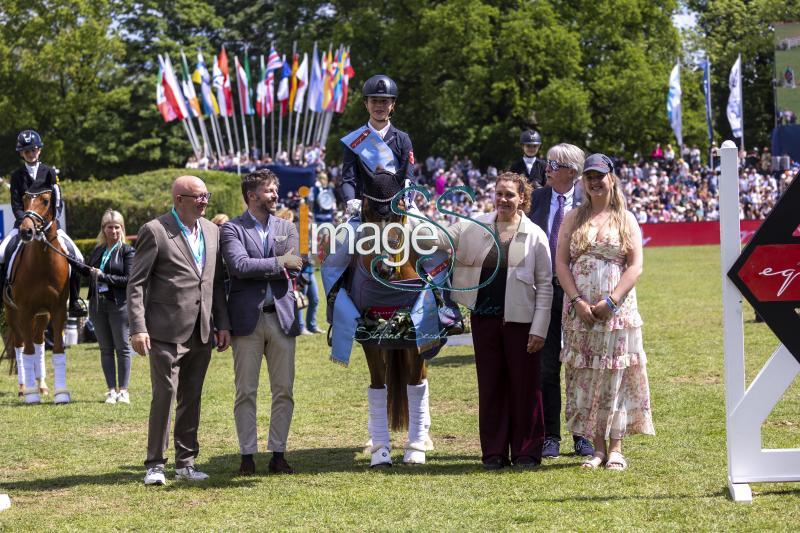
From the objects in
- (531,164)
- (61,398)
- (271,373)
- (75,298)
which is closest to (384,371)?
(271,373)

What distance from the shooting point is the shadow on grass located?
13.8 meters

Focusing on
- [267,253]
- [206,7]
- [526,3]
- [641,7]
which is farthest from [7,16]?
[267,253]

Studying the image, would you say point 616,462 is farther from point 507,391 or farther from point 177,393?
point 177,393

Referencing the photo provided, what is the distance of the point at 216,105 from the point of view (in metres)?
48.1

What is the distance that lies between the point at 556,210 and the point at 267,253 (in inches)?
88.7

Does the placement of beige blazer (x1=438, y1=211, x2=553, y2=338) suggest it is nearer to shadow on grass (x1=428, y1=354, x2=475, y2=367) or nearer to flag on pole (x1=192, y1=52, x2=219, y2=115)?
shadow on grass (x1=428, y1=354, x2=475, y2=367)

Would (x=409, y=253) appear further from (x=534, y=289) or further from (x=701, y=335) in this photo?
(x=701, y=335)

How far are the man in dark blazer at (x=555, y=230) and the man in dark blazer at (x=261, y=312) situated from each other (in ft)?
6.25

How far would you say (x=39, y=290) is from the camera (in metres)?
12.5

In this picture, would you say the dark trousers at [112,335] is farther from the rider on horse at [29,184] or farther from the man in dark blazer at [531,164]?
the man in dark blazer at [531,164]

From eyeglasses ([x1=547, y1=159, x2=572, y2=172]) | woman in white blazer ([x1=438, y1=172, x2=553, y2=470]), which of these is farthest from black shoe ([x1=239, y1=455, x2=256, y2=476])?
eyeglasses ([x1=547, y1=159, x2=572, y2=172])

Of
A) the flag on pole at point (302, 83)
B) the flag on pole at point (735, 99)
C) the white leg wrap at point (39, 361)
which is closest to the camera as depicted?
the white leg wrap at point (39, 361)

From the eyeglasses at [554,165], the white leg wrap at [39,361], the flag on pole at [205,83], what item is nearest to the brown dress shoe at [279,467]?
the eyeglasses at [554,165]

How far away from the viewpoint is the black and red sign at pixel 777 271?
22.5 feet
